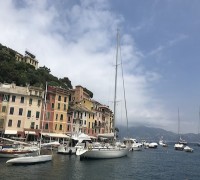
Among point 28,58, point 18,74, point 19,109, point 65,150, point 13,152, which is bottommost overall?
point 13,152

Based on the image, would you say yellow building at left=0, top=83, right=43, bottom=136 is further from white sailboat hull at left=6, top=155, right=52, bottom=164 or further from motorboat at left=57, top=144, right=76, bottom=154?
white sailboat hull at left=6, top=155, right=52, bottom=164

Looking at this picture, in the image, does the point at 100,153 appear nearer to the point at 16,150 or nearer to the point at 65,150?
the point at 65,150

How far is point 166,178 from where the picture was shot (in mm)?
34312

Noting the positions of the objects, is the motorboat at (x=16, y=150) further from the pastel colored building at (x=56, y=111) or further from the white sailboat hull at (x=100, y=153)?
the pastel colored building at (x=56, y=111)

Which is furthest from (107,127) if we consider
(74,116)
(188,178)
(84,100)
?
(188,178)

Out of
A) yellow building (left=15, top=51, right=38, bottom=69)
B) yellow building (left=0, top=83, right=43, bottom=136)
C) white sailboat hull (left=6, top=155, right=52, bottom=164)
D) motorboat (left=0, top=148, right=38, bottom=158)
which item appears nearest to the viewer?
white sailboat hull (left=6, top=155, right=52, bottom=164)

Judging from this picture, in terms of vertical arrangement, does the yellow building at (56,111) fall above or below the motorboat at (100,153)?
above

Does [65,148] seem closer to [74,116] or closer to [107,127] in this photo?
[74,116]

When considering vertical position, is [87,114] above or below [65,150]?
above

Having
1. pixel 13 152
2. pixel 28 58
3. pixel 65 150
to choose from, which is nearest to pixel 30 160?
pixel 13 152

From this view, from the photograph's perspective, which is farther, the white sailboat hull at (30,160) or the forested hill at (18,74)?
the forested hill at (18,74)

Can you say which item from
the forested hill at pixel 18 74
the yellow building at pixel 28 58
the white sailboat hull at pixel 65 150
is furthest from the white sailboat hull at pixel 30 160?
the yellow building at pixel 28 58

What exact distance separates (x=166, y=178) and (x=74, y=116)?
48893 mm

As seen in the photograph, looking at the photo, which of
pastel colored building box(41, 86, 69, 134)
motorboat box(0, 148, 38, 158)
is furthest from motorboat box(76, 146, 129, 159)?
pastel colored building box(41, 86, 69, 134)
